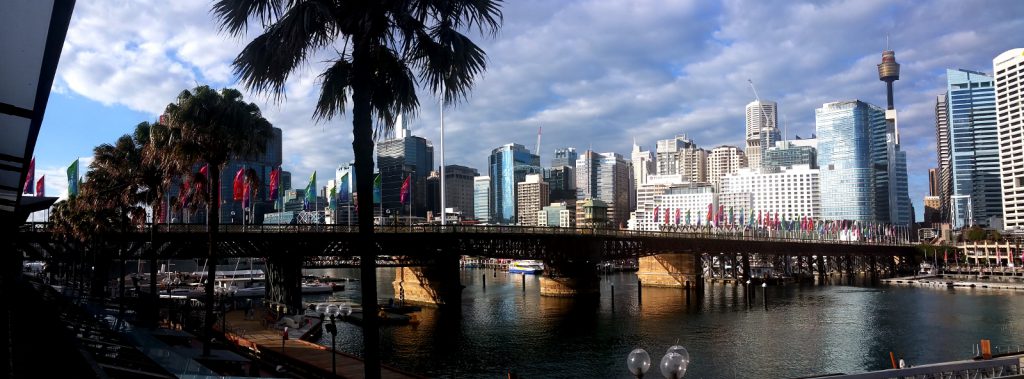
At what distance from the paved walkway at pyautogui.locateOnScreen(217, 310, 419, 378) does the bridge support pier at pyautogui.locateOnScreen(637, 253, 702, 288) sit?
90659 mm

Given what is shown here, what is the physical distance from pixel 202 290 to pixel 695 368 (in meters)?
98.5

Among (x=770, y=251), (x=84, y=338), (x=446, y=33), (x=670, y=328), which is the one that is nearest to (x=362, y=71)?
(x=446, y=33)

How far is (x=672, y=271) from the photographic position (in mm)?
137875

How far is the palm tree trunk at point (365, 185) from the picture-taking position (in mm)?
13500

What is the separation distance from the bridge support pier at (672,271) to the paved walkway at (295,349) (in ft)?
297

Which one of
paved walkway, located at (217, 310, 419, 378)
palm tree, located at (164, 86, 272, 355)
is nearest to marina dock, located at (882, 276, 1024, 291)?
paved walkway, located at (217, 310, 419, 378)

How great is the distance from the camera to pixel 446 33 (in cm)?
1359

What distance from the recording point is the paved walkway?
36875mm

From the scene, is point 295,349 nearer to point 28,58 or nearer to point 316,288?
point 28,58

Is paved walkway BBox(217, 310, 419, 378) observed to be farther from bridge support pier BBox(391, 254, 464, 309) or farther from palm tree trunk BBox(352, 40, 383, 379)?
bridge support pier BBox(391, 254, 464, 309)

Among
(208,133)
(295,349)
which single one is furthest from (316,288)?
(208,133)

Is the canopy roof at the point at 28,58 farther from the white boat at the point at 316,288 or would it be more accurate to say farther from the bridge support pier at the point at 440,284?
the white boat at the point at 316,288

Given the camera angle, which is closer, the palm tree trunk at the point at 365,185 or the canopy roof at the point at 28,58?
the canopy roof at the point at 28,58

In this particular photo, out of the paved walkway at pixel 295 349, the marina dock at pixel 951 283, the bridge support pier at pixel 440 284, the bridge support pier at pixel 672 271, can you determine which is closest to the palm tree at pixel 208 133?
the paved walkway at pixel 295 349
